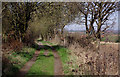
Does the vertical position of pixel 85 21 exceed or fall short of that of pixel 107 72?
it exceeds it

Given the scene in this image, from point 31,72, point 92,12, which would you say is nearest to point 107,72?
point 31,72

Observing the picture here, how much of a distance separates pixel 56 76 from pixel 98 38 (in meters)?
5.31

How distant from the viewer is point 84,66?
20.5 ft

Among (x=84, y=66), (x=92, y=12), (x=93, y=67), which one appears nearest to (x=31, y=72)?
(x=84, y=66)

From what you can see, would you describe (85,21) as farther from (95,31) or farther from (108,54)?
(108,54)

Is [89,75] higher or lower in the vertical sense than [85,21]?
lower

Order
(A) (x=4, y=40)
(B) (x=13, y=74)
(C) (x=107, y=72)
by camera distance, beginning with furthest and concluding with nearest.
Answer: (A) (x=4, y=40), (B) (x=13, y=74), (C) (x=107, y=72)

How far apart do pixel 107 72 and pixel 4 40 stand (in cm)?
1231

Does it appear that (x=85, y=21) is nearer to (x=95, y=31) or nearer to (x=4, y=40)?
(x=95, y=31)

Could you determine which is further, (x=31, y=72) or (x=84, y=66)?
(x=31, y=72)

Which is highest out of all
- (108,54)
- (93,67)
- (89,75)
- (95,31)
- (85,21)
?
(85,21)

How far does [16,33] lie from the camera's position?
15.5 metres

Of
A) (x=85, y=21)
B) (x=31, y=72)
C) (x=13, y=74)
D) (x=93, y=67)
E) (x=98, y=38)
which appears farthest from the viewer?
(x=85, y=21)

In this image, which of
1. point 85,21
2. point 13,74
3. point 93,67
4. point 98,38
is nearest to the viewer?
point 93,67
